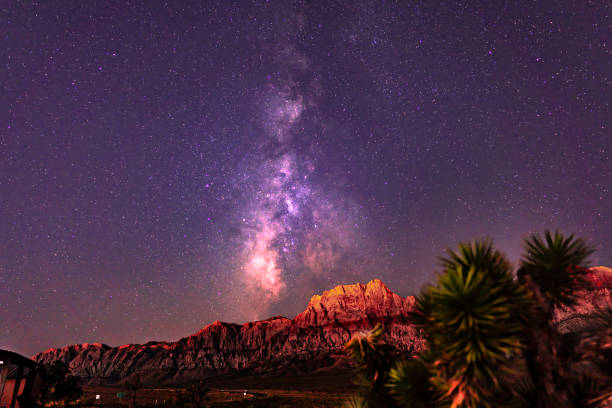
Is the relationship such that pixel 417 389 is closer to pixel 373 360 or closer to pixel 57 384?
pixel 373 360

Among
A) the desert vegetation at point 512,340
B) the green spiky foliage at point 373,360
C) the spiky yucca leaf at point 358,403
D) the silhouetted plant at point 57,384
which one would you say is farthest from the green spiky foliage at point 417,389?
the silhouetted plant at point 57,384

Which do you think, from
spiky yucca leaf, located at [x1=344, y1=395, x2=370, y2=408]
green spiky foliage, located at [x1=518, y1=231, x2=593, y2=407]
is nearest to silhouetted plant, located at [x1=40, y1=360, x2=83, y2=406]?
spiky yucca leaf, located at [x1=344, y1=395, x2=370, y2=408]

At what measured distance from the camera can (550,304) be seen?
16.1 feet

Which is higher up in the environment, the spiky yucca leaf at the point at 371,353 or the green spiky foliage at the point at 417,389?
the spiky yucca leaf at the point at 371,353

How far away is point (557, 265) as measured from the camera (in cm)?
506

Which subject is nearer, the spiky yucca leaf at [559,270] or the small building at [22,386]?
the spiky yucca leaf at [559,270]

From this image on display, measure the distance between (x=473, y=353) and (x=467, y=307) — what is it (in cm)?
56

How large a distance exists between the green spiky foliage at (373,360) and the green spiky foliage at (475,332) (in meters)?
1.52

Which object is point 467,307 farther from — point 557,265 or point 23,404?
point 23,404

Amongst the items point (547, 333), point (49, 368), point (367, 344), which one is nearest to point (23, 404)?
point (367, 344)

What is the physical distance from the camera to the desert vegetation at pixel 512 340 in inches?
176

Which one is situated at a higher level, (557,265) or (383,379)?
(557,265)

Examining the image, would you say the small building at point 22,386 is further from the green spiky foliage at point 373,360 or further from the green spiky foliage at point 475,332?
the green spiky foliage at point 475,332

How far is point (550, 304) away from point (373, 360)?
3.07 meters
